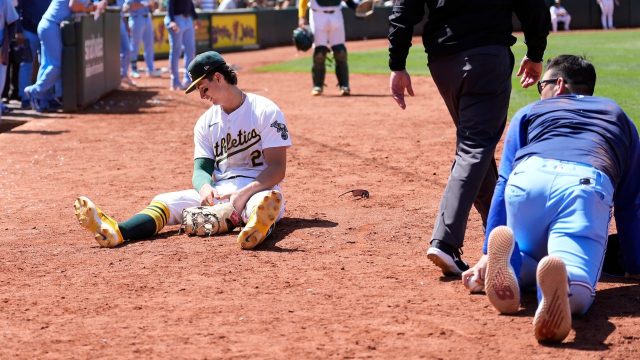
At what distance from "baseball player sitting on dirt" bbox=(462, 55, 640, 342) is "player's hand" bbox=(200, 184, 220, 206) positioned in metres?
2.18

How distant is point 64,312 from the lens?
215 inches

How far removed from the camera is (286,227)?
24.6 ft

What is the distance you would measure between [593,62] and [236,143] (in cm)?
1643

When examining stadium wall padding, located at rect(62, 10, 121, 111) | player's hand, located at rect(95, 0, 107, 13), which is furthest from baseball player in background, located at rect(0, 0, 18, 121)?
player's hand, located at rect(95, 0, 107, 13)

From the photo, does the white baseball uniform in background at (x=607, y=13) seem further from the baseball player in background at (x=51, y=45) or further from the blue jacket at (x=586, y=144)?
the blue jacket at (x=586, y=144)

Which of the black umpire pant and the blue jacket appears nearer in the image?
the blue jacket

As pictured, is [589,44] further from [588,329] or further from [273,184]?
[588,329]

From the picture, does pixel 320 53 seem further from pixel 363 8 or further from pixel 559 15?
pixel 559 15

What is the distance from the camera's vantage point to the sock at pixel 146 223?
714 centimetres

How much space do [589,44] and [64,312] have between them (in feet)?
84.0

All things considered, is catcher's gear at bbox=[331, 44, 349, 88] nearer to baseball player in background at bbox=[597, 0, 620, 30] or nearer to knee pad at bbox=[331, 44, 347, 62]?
knee pad at bbox=[331, 44, 347, 62]

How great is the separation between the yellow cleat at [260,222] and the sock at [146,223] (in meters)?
0.78

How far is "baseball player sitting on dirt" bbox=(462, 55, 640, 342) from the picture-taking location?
494 cm

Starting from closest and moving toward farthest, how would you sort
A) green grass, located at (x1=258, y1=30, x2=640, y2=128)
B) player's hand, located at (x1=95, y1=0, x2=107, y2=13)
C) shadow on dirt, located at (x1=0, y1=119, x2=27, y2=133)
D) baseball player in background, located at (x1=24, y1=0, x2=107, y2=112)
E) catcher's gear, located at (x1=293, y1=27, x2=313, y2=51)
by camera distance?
shadow on dirt, located at (x1=0, y1=119, x2=27, y2=133) < baseball player in background, located at (x1=24, y1=0, x2=107, y2=112) < green grass, located at (x1=258, y1=30, x2=640, y2=128) < player's hand, located at (x1=95, y1=0, x2=107, y2=13) < catcher's gear, located at (x1=293, y1=27, x2=313, y2=51)
